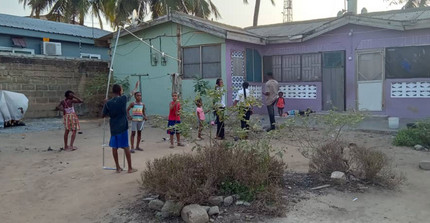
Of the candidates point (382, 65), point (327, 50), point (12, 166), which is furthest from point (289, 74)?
point (12, 166)

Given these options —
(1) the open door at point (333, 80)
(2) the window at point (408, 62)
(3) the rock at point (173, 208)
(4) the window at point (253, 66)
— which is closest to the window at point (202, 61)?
(4) the window at point (253, 66)

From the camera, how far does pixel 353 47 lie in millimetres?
12867

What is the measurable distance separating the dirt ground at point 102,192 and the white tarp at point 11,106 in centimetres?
389

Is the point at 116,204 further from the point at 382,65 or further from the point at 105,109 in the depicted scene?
the point at 382,65

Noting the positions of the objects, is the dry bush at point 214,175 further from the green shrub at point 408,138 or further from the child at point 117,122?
the green shrub at point 408,138

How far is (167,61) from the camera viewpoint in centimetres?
1460

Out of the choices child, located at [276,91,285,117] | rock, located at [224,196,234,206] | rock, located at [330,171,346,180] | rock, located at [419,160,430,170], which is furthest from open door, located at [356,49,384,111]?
rock, located at [224,196,234,206]

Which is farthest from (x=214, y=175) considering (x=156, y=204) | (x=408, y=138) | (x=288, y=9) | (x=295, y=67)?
(x=288, y=9)

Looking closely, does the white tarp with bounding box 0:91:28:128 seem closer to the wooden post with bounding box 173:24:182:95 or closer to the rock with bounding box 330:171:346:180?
the wooden post with bounding box 173:24:182:95

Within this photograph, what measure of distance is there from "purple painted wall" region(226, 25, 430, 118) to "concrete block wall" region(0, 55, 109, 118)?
6.71 m

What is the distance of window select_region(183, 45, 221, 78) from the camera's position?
13484 mm

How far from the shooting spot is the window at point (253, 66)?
14133 millimetres

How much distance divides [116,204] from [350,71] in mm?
10397

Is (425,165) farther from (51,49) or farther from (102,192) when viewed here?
(51,49)
